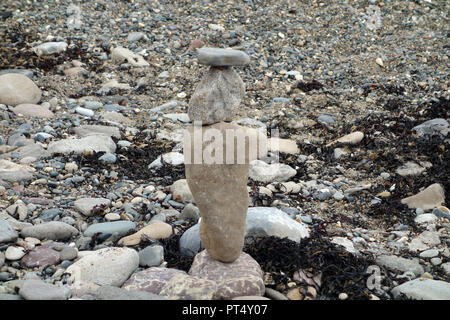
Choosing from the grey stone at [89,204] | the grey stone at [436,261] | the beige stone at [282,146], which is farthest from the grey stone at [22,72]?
the grey stone at [436,261]

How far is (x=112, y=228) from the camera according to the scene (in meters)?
5.21

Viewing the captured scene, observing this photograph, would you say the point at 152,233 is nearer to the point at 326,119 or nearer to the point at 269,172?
the point at 269,172

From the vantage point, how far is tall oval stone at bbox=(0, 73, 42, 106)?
28.4 ft

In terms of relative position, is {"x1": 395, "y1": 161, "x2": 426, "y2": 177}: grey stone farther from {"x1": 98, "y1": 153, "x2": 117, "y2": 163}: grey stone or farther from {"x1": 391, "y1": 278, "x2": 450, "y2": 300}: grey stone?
{"x1": 98, "y1": 153, "x2": 117, "y2": 163}: grey stone

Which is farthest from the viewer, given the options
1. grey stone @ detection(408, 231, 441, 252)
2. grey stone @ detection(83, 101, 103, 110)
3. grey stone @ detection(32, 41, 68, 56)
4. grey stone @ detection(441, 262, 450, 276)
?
grey stone @ detection(32, 41, 68, 56)

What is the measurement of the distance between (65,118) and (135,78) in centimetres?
260

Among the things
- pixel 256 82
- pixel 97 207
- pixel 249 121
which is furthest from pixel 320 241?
pixel 256 82

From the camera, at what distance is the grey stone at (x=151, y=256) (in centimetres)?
464

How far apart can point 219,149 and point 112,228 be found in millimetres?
1851

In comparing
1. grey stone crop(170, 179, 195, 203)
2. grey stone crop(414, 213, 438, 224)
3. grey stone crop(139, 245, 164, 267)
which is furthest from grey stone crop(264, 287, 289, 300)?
grey stone crop(414, 213, 438, 224)

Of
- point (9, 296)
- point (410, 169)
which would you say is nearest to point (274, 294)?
point (9, 296)

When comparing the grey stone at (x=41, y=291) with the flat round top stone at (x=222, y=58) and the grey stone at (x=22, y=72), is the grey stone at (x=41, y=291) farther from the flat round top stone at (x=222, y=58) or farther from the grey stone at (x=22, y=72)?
the grey stone at (x=22, y=72)

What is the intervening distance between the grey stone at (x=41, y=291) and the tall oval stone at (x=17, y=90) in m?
5.60

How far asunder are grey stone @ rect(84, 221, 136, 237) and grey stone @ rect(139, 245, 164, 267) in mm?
573
